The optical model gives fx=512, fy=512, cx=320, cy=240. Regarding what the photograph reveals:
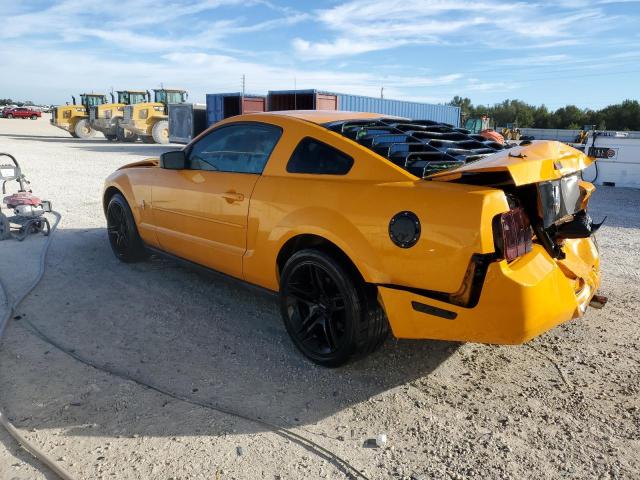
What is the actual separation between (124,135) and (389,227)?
2809 cm

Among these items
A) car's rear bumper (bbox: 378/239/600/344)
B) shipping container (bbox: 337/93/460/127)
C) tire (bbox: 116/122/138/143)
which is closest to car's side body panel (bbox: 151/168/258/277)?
car's rear bumper (bbox: 378/239/600/344)

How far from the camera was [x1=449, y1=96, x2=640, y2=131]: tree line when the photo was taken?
4684 centimetres

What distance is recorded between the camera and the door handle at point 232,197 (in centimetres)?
370

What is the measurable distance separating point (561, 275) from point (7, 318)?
3880mm

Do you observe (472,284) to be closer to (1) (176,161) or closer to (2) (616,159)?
(1) (176,161)

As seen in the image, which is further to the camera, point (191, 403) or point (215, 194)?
point (215, 194)

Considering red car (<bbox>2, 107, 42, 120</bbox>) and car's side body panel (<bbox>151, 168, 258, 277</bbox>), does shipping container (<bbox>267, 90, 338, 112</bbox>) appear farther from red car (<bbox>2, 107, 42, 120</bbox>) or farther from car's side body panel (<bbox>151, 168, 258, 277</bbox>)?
red car (<bbox>2, 107, 42, 120</bbox>)

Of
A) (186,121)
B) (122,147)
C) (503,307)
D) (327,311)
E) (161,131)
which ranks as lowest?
(327,311)

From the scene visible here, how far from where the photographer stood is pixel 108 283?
4.84 meters

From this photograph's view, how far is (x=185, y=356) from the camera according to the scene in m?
3.46

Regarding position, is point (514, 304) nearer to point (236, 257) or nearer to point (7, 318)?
point (236, 257)

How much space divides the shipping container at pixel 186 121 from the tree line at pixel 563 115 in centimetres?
2219

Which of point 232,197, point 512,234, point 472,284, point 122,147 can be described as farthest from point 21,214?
point 122,147

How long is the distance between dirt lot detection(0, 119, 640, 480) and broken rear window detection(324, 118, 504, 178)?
1.31 meters
